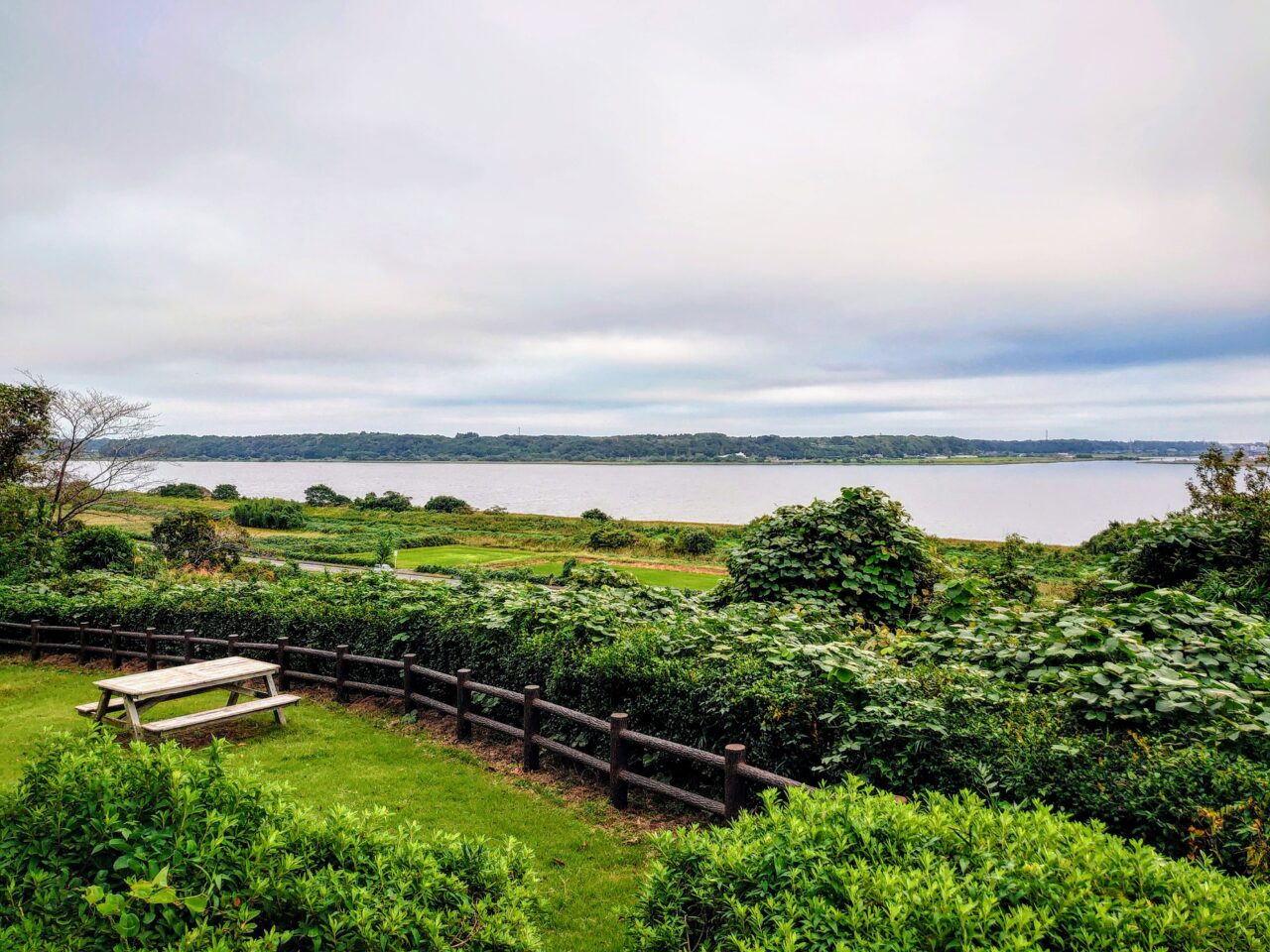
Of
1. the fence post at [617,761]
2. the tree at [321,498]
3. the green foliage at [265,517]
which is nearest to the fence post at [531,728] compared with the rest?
the fence post at [617,761]

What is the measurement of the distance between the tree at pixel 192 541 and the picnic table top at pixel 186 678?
89.7 ft

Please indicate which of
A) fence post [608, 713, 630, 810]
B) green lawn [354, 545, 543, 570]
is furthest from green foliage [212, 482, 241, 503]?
fence post [608, 713, 630, 810]

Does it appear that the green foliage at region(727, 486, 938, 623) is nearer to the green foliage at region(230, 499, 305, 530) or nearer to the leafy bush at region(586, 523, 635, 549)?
the leafy bush at region(586, 523, 635, 549)

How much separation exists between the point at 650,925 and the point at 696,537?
47.4m

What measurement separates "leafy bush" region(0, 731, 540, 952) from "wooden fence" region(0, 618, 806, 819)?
1966mm

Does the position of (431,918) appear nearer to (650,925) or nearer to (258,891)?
(258,891)

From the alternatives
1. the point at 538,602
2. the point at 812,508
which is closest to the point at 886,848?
the point at 538,602

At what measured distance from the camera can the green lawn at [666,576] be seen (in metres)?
33.7

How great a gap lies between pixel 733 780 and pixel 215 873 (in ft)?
11.4

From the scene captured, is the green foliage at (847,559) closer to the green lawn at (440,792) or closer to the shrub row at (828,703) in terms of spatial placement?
the shrub row at (828,703)

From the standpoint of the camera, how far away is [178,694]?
808 centimetres

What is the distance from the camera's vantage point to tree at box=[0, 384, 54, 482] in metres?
21.6

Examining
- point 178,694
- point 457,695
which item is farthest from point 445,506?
point 457,695

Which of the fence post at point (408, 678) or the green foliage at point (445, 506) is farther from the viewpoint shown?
the green foliage at point (445, 506)
